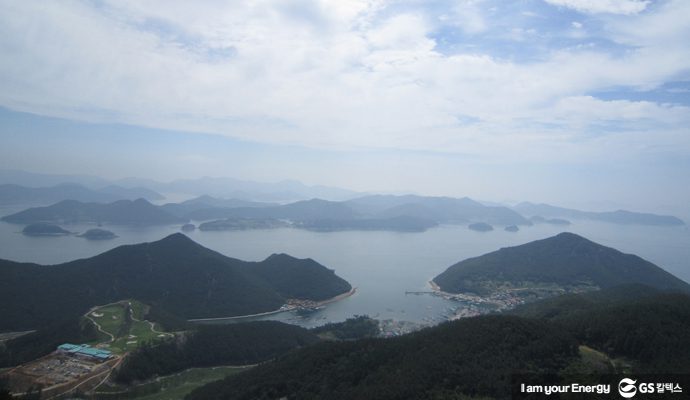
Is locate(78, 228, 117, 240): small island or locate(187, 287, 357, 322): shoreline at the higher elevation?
locate(78, 228, 117, 240): small island

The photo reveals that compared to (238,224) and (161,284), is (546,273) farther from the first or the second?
(238,224)

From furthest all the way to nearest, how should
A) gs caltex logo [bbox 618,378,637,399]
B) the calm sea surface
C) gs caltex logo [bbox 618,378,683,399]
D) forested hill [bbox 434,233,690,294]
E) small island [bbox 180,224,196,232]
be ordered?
small island [bbox 180,224,196,232]
forested hill [bbox 434,233,690,294]
the calm sea surface
gs caltex logo [bbox 618,378,683,399]
gs caltex logo [bbox 618,378,637,399]

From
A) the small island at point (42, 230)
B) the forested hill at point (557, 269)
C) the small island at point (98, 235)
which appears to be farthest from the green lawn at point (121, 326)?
the small island at point (42, 230)

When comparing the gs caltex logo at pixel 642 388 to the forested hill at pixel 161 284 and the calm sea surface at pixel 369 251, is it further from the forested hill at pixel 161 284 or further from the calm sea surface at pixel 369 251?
the forested hill at pixel 161 284

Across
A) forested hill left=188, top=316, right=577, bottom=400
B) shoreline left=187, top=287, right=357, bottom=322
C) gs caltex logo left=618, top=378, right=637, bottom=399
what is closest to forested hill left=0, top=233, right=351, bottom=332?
shoreline left=187, top=287, right=357, bottom=322

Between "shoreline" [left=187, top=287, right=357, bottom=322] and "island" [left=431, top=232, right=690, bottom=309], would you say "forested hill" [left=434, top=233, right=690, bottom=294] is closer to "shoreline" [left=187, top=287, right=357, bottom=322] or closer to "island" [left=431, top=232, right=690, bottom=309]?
"island" [left=431, top=232, right=690, bottom=309]
